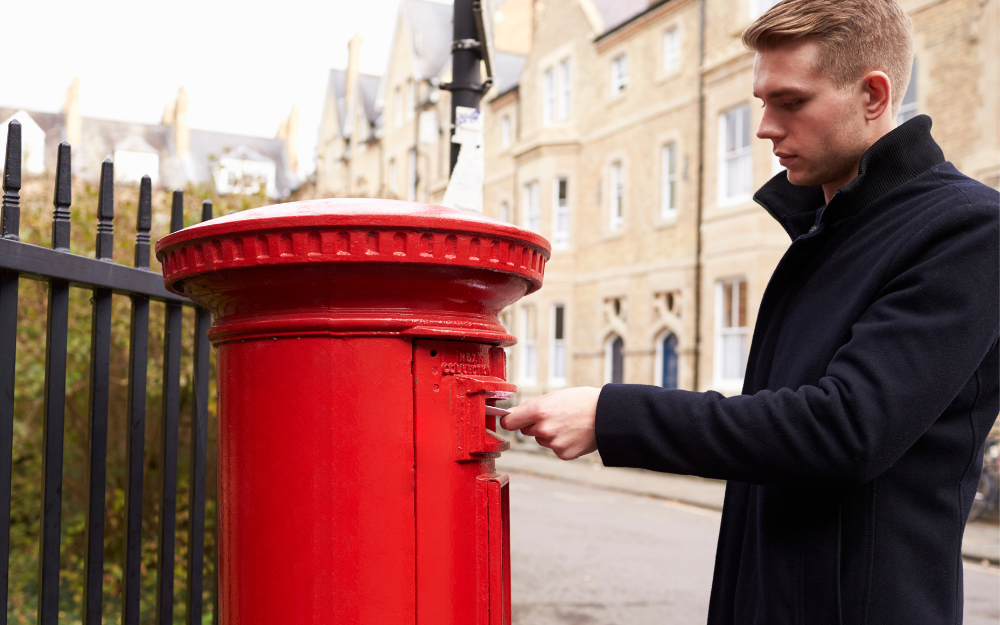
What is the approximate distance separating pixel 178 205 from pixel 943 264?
1997 mm

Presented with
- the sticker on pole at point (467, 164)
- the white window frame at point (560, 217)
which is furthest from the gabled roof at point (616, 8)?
the sticker on pole at point (467, 164)

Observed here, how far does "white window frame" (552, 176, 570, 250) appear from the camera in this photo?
19.6 meters

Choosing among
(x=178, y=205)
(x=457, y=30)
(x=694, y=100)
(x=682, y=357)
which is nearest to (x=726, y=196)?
(x=694, y=100)

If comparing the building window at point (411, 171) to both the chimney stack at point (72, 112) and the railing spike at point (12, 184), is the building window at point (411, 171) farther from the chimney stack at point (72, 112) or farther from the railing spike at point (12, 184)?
the railing spike at point (12, 184)

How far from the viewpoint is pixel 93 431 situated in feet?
7.00

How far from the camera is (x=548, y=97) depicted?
20578 millimetres

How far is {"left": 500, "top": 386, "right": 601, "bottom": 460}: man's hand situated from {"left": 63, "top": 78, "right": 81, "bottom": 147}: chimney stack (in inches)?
1621

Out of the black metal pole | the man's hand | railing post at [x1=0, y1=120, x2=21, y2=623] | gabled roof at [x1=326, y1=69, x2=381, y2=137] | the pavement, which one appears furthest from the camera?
gabled roof at [x1=326, y1=69, x2=381, y2=137]

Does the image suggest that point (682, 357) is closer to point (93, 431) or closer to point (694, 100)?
point (694, 100)

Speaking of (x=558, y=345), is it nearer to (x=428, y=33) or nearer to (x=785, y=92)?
(x=428, y=33)

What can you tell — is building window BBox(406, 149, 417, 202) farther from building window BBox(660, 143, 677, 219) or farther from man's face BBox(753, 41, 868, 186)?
man's face BBox(753, 41, 868, 186)

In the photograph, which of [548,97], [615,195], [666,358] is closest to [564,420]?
[666,358]

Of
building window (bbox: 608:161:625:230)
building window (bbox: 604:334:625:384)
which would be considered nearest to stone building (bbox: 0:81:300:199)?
building window (bbox: 608:161:625:230)

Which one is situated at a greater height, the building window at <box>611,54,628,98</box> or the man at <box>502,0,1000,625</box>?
the building window at <box>611,54,628,98</box>
